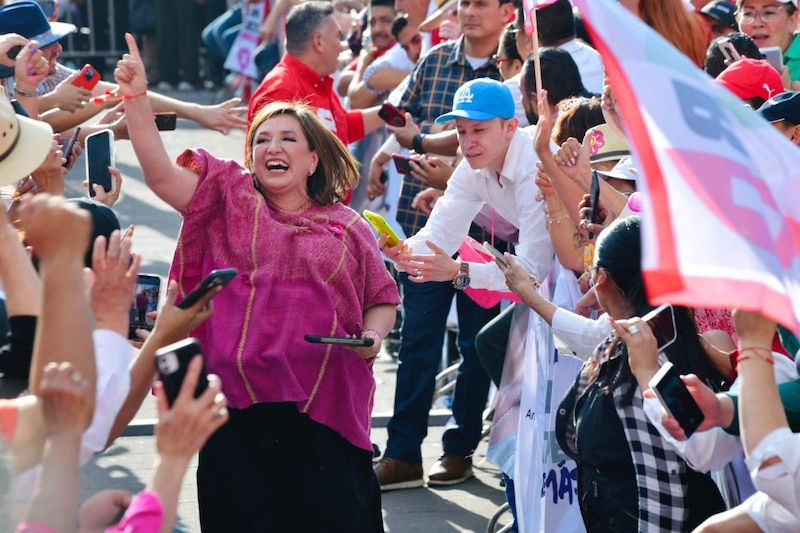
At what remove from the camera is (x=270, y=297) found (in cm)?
412

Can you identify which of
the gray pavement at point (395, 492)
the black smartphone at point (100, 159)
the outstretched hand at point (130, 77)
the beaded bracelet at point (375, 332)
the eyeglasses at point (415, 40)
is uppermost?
the eyeglasses at point (415, 40)

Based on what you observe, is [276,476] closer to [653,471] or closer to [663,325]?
[653,471]

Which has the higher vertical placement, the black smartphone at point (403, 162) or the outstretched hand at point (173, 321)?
the black smartphone at point (403, 162)

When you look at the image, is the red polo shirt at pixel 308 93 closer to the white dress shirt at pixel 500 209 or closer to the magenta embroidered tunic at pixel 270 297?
the white dress shirt at pixel 500 209

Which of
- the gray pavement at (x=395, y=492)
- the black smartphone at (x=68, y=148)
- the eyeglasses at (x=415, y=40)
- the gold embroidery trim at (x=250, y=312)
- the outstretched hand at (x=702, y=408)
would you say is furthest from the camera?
the eyeglasses at (x=415, y=40)

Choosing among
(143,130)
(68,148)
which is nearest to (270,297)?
(143,130)

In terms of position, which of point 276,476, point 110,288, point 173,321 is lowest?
point 276,476

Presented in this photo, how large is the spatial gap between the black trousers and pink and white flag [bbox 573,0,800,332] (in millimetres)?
1813

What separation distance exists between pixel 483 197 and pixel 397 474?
4.98ft

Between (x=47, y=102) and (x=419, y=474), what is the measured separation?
8.21 feet

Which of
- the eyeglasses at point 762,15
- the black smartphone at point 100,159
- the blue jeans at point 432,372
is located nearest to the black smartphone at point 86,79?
the black smartphone at point 100,159

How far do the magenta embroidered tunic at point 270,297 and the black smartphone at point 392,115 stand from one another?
2.23 meters

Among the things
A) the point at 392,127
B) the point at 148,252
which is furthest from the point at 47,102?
the point at 148,252

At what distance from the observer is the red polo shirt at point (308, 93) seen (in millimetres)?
6812
